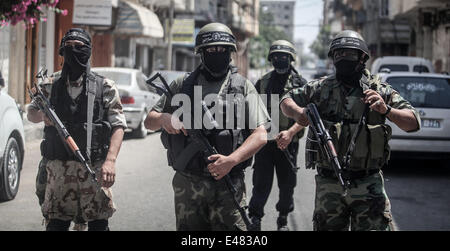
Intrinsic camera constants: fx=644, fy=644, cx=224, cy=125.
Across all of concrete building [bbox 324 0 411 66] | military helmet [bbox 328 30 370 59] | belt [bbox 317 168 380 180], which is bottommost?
belt [bbox 317 168 380 180]

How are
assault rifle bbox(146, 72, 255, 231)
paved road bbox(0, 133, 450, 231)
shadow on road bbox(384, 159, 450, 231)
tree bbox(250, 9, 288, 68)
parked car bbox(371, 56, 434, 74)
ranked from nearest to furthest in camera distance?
assault rifle bbox(146, 72, 255, 231)
paved road bbox(0, 133, 450, 231)
shadow on road bbox(384, 159, 450, 231)
parked car bbox(371, 56, 434, 74)
tree bbox(250, 9, 288, 68)

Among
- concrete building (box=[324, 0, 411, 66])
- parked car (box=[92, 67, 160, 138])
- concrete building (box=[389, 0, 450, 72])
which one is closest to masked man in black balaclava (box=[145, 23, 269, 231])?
parked car (box=[92, 67, 160, 138])

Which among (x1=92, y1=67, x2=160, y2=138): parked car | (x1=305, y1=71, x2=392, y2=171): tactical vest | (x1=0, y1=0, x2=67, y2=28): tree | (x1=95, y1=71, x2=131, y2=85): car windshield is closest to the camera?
(x1=305, y1=71, x2=392, y2=171): tactical vest

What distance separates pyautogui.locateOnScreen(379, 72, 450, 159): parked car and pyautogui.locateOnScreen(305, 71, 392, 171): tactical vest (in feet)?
18.0

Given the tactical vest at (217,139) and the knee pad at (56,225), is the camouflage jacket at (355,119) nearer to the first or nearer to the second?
the tactical vest at (217,139)

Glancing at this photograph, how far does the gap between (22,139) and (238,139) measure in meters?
4.21

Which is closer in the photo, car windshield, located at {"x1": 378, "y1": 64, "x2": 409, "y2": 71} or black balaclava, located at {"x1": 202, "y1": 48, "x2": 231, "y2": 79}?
black balaclava, located at {"x1": 202, "y1": 48, "x2": 231, "y2": 79}

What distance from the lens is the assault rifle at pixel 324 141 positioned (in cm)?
357

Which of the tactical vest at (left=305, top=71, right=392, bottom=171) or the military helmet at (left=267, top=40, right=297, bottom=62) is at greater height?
the military helmet at (left=267, top=40, right=297, bottom=62)

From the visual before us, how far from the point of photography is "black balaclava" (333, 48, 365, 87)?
3.73 metres

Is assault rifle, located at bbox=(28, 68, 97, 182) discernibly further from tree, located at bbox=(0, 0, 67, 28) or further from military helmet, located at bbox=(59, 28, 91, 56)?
tree, located at bbox=(0, 0, 67, 28)

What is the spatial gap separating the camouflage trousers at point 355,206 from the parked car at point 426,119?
557 cm

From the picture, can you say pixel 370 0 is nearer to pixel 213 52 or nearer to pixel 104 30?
pixel 104 30

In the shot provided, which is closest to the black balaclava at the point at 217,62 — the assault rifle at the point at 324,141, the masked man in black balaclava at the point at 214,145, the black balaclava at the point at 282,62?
the masked man in black balaclava at the point at 214,145
